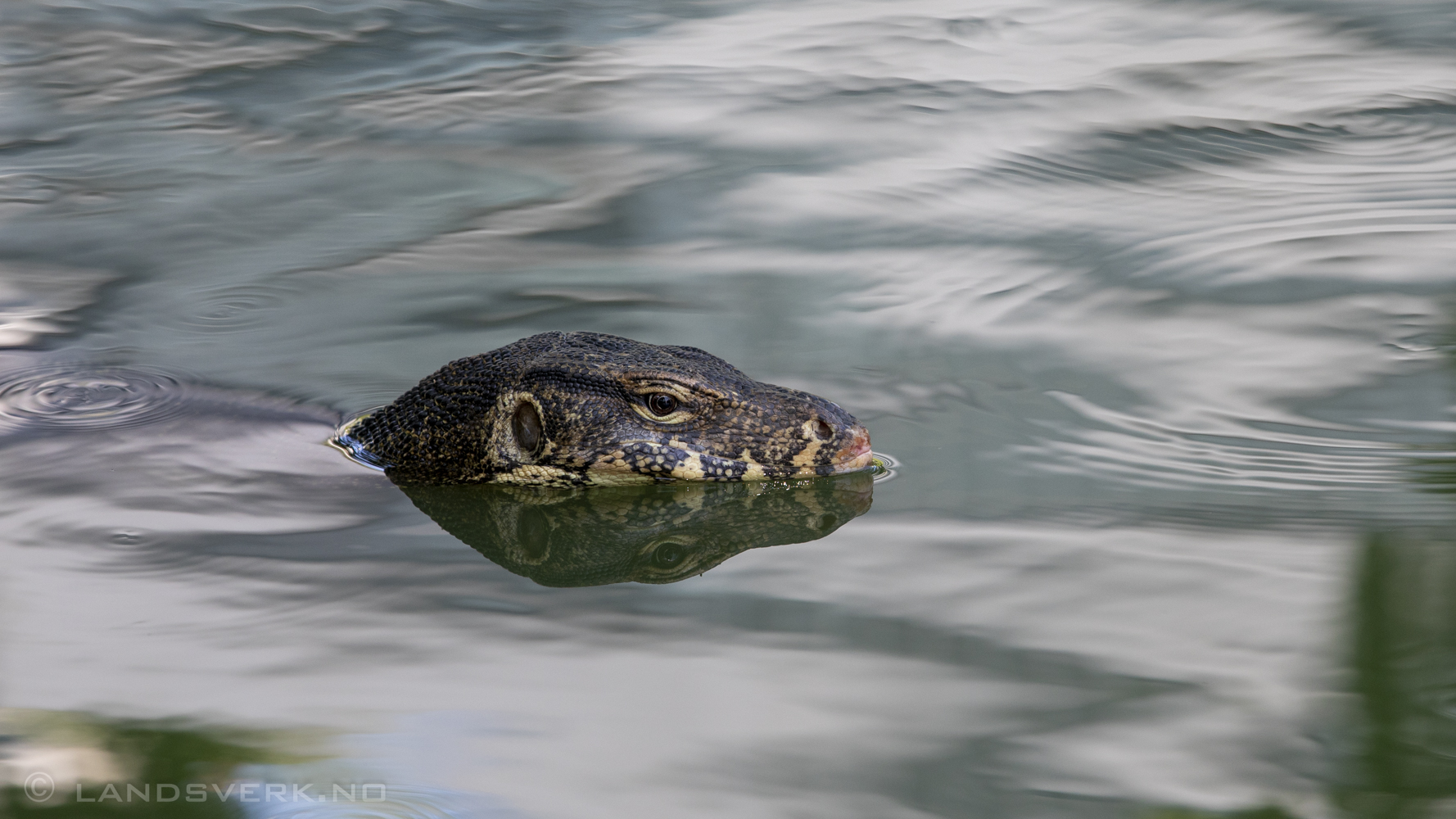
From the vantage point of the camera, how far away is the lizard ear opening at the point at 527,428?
6.50 metres

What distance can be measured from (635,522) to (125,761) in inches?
94.8

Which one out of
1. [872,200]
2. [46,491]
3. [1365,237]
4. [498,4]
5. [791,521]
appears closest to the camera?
[791,521]

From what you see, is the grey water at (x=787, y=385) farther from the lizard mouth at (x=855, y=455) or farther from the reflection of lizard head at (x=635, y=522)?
the lizard mouth at (x=855, y=455)

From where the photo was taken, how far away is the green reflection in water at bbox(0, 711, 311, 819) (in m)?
4.15

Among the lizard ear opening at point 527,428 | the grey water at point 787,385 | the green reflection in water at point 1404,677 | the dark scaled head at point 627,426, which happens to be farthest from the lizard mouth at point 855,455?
the green reflection in water at point 1404,677

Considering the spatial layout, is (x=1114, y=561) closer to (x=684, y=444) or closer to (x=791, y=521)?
(x=791, y=521)

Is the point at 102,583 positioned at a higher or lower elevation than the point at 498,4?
lower

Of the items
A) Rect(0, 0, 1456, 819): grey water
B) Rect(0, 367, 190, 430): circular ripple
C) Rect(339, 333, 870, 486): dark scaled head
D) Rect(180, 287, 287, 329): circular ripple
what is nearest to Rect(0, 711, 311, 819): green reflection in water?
Rect(0, 0, 1456, 819): grey water

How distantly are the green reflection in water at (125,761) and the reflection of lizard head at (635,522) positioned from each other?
151 cm

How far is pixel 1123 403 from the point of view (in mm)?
7461

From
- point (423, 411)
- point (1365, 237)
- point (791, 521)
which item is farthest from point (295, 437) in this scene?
point (1365, 237)

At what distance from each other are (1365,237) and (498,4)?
10.9 metres

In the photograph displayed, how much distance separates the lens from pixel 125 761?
14.2ft

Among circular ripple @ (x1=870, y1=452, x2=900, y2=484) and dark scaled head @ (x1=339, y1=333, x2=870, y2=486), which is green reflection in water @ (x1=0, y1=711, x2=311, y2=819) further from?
circular ripple @ (x1=870, y1=452, x2=900, y2=484)
